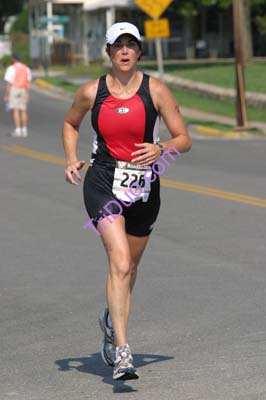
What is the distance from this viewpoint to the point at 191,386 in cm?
673

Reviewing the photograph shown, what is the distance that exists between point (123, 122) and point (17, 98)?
20082 mm

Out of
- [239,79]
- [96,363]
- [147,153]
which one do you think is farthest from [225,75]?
[147,153]

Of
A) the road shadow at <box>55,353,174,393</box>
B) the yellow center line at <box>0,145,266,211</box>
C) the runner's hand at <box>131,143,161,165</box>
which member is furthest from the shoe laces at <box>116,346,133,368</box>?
the yellow center line at <box>0,145,266,211</box>

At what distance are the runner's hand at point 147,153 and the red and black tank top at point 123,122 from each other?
0.44ft

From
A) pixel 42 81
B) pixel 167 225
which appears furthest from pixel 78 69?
pixel 167 225

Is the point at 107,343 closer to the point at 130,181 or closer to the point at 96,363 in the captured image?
the point at 96,363

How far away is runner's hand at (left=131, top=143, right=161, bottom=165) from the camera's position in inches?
272

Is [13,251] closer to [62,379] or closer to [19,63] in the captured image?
[62,379]

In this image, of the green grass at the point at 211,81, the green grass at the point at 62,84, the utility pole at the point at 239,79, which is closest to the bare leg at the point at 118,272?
the utility pole at the point at 239,79

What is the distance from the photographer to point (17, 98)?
26.9 meters

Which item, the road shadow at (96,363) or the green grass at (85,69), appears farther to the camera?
the green grass at (85,69)

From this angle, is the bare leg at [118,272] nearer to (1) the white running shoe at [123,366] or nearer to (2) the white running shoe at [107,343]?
(1) the white running shoe at [123,366]

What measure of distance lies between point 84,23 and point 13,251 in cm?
6210

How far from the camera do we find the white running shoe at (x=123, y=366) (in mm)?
6660
